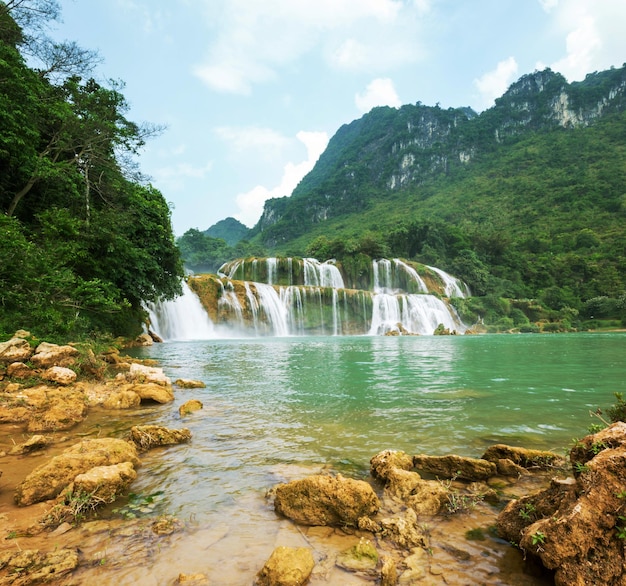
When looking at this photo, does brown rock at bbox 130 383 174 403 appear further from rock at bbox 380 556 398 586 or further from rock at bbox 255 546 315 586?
rock at bbox 380 556 398 586

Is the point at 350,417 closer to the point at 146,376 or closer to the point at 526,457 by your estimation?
the point at 526,457

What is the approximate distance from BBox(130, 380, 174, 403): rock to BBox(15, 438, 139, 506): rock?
295 cm

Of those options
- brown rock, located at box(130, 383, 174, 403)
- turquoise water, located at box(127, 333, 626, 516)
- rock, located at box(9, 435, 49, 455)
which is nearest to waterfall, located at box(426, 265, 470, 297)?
turquoise water, located at box(127, 333, 626, 516)

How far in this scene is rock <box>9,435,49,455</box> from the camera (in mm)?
3679

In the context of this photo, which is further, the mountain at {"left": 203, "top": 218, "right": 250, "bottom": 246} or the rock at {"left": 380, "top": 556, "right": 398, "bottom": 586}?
the mountain at {"left": 203, "top": 218, "right": 250, "bottom": 246}

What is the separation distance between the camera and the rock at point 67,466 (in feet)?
8.96

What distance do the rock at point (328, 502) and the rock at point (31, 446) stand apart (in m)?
3.00

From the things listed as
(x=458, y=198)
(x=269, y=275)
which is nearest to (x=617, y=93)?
(x=458, y=198)

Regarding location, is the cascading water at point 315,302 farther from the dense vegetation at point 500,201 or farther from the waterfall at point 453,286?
the dense vegetation at point 500,201

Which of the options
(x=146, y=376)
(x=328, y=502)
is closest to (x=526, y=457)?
(x=328, y=502)

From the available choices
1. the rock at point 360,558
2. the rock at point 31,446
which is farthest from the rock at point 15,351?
the rock at point 360,558

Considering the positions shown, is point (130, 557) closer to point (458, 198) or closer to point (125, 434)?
point (125, 434)

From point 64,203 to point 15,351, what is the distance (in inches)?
287

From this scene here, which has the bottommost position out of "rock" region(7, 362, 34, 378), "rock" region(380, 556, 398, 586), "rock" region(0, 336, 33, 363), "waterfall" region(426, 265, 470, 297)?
"rock" region(380, 556, 398, 586)
